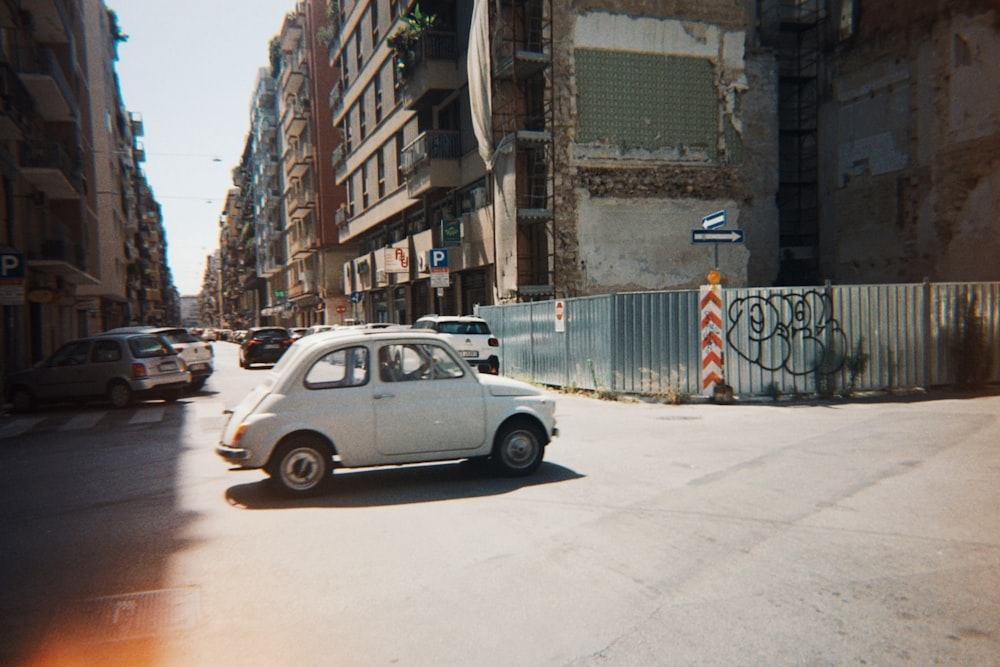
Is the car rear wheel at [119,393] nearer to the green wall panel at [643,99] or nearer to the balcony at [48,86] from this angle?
the green wall panel at [643,99]

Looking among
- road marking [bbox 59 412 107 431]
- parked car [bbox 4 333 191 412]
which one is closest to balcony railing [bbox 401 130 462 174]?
parked car [bbox 4 333 191 412]

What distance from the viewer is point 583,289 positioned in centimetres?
2369

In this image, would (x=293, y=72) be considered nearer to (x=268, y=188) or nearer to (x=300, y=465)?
(x=268, y=188)

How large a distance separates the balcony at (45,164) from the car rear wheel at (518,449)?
82.8 feet

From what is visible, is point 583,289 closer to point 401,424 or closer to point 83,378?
point 83,378

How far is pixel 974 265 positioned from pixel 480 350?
15.6 m

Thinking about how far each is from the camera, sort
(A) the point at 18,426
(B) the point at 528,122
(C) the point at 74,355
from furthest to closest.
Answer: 1. (B) the point at 528,122
2. (C) the point at 74,355
3. (A) the point at 18,426

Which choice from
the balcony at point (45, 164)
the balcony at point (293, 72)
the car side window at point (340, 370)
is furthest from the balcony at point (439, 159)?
the balcony at point (293, 72)

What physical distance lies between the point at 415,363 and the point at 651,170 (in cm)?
1863

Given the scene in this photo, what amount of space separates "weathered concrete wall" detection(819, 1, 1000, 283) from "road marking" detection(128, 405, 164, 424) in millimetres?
23174

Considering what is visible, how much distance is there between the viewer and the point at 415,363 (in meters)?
7.54

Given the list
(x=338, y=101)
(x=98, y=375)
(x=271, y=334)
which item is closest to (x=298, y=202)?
(x=338, y=101)

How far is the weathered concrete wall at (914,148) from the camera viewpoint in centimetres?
2233

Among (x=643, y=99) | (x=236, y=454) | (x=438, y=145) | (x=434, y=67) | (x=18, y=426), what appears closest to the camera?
(x=236, y=454)
